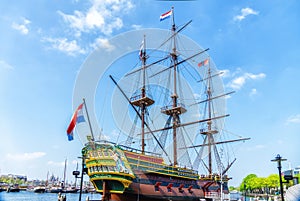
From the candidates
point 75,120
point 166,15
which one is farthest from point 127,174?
point 166,15

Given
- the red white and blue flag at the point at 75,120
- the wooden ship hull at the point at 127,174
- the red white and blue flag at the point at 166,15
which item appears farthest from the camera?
the red white and blue flag at the point at 166,15

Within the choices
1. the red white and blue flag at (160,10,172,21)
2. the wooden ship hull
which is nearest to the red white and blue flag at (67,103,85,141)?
the wooden ship hull

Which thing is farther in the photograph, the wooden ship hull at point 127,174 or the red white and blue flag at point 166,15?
the red white and blue flag at point 166,15

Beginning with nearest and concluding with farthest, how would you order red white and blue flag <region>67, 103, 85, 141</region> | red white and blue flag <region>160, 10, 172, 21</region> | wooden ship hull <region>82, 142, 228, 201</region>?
red white and blue flag <region>67, 103, 85, 141</region>
wooden ship hull <region>82, 142, 228, 201</region>
red white and blue flag <region>160, 10, 172, 21</region>

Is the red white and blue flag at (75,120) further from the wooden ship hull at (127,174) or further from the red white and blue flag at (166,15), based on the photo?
the red white and blue flag at (166,15)

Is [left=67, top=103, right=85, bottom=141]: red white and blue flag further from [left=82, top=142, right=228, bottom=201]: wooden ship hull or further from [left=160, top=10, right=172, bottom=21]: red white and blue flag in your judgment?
[left=160, top=10, right=172, bottom=21]: red white and blue flag

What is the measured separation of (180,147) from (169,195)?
524 inches

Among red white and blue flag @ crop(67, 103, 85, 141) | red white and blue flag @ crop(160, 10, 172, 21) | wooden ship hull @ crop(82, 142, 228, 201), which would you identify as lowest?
wooden ship hull @ crop(82, 142, 228, 201)

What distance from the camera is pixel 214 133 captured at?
54.8 metres

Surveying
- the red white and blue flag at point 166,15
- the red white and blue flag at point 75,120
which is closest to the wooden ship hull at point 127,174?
the red white and blue flag at point 75,120

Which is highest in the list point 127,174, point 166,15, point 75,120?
point 166,15

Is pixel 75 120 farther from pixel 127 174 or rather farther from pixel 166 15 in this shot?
pixel 166 15

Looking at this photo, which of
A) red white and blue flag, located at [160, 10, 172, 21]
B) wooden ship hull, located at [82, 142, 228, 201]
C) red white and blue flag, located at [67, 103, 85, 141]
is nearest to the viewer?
red white and blue flag, located at [67, 103, 85, 141]

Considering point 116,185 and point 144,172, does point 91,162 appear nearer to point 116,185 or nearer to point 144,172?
point 116,185
